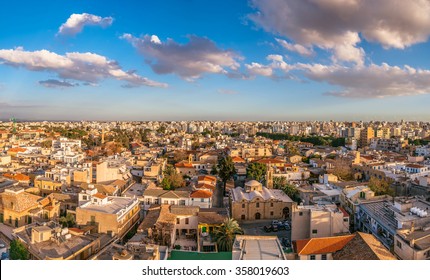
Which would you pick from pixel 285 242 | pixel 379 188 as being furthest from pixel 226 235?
pixel 379 188

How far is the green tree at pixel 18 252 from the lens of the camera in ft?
12.9

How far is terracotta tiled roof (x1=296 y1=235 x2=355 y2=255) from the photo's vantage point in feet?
14.1

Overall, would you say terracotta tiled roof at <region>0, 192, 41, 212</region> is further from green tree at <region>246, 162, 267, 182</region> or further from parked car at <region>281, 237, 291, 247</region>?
green tree at <region>246, 162, 267, 182</region>

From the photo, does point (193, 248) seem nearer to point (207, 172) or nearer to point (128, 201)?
point (128, 201)

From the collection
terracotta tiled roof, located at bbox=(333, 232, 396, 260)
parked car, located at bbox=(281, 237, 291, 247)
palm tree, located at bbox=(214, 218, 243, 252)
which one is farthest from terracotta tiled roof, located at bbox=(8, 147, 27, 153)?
terracotta tiled roof, located at bbox=(333, 232, 396, 260)

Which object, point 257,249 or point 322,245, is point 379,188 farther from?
point 257,249

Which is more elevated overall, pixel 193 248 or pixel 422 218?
pixel 422 218

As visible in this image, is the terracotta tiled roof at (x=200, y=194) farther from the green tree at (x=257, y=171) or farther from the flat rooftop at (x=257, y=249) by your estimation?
Result: the flat rooftop at (x=257, y=249)

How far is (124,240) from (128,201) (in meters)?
1.01

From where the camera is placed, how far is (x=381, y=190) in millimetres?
7262

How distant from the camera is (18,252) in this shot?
3984 millimetres

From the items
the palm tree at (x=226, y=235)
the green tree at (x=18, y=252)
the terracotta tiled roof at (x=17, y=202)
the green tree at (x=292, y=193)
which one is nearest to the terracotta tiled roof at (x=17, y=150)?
the terracotta tiled roof at (x=17, y=202)

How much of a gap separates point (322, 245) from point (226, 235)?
1422mm
